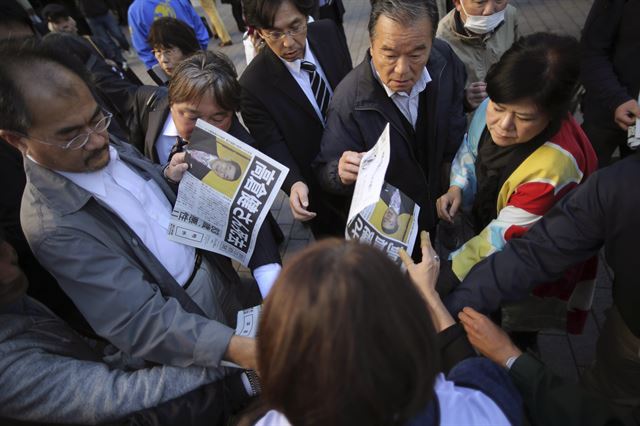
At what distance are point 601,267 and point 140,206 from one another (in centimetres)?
312

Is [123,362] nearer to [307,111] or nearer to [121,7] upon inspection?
[307,111]

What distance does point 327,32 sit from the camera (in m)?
2.46

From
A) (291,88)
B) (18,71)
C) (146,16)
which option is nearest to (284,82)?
(291,88)

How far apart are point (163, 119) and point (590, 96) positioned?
2666 millimetres

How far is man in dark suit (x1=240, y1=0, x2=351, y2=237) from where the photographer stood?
6.59 ft

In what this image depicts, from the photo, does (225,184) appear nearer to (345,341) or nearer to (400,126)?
(400,126)

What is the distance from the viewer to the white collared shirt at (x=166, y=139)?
2.08m

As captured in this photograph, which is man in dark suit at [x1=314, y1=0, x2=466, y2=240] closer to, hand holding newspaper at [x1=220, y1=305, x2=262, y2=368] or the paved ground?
hand holding newspaper at [x1=220, y1=305, x2=262, y2=368]

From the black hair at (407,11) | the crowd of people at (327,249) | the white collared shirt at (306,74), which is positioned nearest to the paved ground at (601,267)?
the crowd of people at (327,249)

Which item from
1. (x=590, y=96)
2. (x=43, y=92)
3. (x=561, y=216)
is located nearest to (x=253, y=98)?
(x=43, y=92)

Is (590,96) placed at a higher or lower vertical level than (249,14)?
lower

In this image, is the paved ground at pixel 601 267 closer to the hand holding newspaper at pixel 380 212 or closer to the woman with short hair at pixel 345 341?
the hand holding newspaper at pixel 380 212

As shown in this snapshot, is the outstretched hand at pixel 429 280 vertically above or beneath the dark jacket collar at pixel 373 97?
beneath

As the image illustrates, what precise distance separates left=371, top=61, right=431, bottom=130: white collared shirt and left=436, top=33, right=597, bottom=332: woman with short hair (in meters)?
0.40
